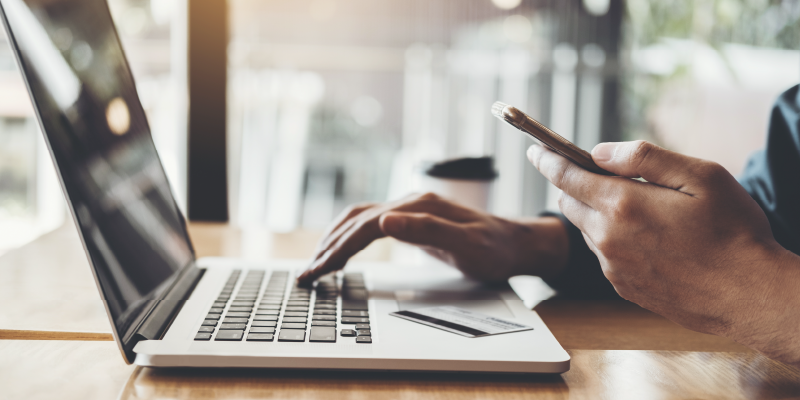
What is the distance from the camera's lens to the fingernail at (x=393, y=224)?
59cm

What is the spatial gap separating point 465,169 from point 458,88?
1.58 metres

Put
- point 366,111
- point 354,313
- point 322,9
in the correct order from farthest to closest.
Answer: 1. point 366,111
2. point 322,9
3. point 354,313

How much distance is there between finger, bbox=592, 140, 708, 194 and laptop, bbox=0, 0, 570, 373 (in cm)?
14

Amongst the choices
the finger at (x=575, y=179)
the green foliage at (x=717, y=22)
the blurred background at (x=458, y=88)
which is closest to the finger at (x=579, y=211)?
the finger at (x=575, y=179)

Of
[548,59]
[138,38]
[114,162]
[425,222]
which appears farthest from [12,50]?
[548,59]

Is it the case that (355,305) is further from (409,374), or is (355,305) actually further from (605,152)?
(605,152)

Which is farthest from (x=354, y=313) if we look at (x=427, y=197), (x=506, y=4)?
(x=506, y=4)

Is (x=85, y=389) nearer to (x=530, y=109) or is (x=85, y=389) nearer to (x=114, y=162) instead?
(x=114, y=162)

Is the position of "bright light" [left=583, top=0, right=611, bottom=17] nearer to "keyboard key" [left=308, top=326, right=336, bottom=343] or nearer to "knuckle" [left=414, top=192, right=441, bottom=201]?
"knuckle" [left=414, top=192, right=441, bottom=201]

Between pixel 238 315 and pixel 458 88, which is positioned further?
pixel 458 88

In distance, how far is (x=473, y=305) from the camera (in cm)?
55

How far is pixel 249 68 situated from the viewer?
2.27m

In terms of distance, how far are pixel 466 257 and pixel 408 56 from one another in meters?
1.85

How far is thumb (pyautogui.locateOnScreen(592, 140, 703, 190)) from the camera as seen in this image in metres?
0.39
